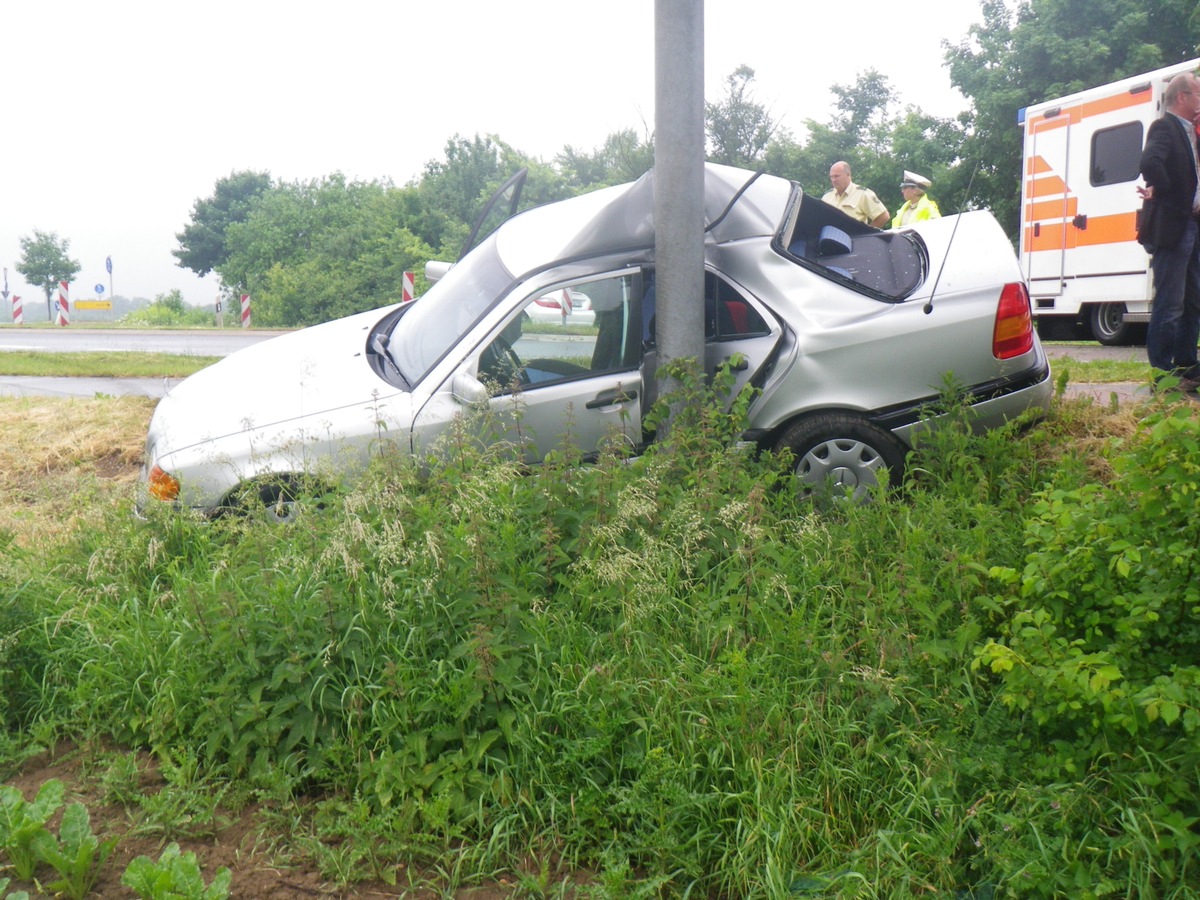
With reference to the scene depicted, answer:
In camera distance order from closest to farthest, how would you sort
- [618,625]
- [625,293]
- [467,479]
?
[618,625] < [467,479] < [625,293]

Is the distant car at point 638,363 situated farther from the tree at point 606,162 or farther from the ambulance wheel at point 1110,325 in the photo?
the tree at point 606,162

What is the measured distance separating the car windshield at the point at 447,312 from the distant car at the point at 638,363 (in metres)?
0.02

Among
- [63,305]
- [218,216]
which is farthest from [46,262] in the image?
[63,305]

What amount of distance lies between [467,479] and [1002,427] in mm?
2729

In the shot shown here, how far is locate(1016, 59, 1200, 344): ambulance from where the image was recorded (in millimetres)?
12391

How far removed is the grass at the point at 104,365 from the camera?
13.5m

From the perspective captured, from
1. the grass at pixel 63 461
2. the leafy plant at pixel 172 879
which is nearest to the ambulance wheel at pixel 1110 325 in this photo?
the grass at pixel 63 461

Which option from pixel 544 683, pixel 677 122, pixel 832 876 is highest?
pixel 677 122

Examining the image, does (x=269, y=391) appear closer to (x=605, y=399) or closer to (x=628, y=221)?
(x=605, y=399)

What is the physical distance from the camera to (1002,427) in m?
5.20

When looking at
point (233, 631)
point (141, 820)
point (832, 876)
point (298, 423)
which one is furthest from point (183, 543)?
point (832, 876)

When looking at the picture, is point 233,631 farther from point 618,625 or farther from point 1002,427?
point 1002,427

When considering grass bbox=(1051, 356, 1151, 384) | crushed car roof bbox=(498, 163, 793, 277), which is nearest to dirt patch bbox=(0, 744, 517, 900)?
crushed car roof bbox=(498, 163, 793, 277)

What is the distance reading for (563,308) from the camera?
18.2 ft
